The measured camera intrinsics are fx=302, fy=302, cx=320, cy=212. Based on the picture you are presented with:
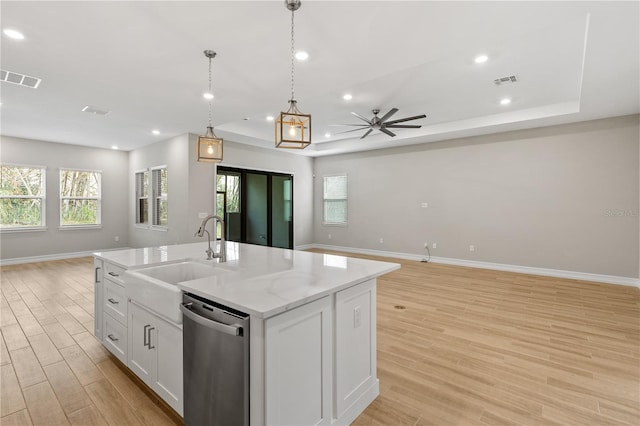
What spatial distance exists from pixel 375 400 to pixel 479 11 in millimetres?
2940

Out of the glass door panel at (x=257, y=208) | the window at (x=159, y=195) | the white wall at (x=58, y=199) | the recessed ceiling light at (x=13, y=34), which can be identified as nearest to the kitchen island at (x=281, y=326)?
the recessed ceiling light at (x=13, y=34)

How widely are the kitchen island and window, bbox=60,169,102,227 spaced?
6498mm

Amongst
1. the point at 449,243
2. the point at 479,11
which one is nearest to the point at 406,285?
the point at 449,243

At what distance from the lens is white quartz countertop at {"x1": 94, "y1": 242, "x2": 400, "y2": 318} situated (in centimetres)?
141

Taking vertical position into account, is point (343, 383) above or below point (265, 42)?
below

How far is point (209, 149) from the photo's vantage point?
3406 millimetres

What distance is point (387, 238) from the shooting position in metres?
7.80

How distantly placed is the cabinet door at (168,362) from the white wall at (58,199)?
7.28 meters

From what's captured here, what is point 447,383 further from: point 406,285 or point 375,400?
point 406,285

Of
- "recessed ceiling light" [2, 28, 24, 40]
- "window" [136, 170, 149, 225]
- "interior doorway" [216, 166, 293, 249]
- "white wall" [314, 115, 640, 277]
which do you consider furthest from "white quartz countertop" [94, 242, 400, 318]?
"window" [136, 170, 149, 225]

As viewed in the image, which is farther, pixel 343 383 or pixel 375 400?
pixel 375 400

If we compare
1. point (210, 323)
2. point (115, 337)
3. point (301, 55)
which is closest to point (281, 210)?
point (301, 55)

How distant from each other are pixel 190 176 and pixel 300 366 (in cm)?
558

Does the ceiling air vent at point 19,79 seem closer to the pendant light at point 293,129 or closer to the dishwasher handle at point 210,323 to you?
the pendant light at point 293,129
